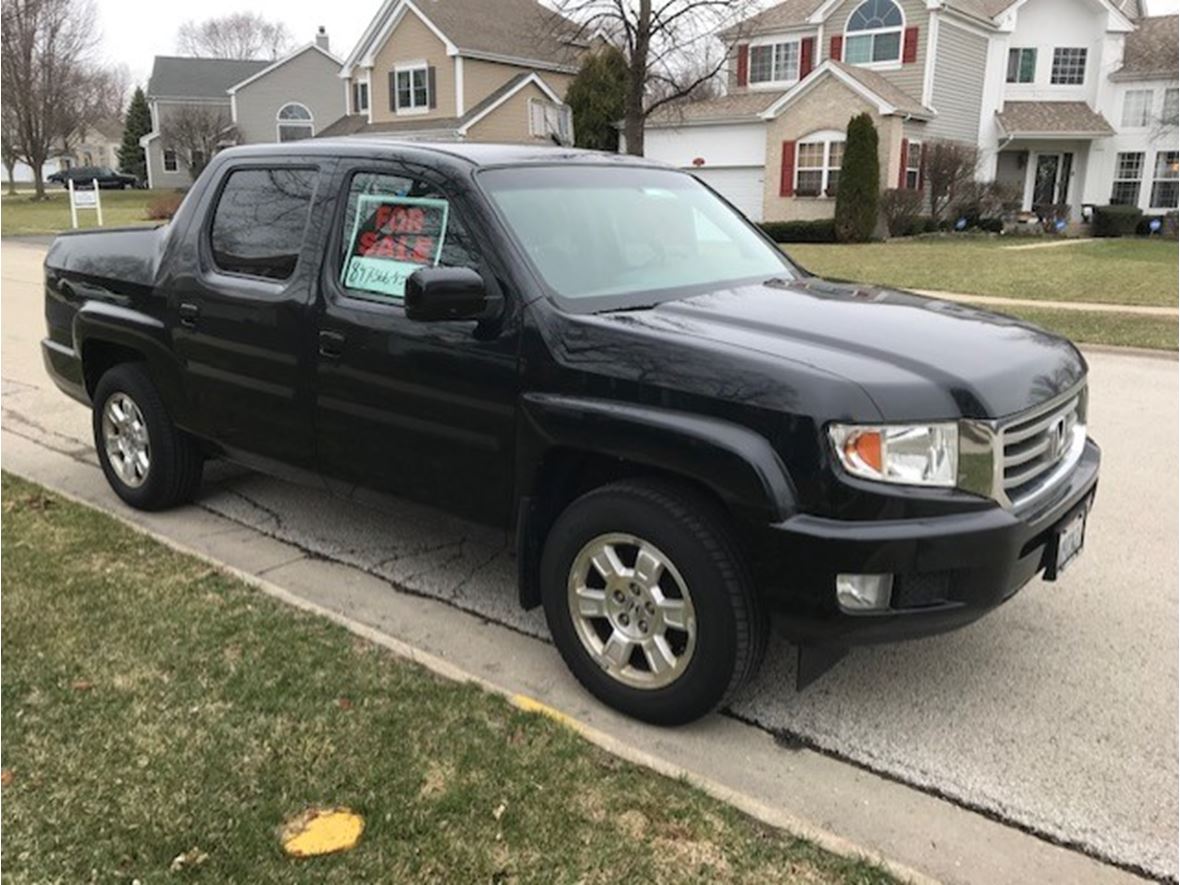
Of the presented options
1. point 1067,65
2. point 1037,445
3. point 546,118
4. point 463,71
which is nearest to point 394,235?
point 1037,445

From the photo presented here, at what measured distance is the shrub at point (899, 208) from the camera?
28.2 m

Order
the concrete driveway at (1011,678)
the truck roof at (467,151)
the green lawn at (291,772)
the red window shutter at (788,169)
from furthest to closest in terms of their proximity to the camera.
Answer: the red window shutter at (788,169), the truck roof at (467,151), the concrete driveway at (1011,678), the green lawn at (291,772)

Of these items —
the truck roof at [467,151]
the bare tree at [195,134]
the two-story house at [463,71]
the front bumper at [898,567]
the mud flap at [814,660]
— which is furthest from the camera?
the bare tree at [195,134]

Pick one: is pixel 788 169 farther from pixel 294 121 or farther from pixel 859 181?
pixel 294 121

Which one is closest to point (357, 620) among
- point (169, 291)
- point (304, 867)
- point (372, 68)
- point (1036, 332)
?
point (304, 867)

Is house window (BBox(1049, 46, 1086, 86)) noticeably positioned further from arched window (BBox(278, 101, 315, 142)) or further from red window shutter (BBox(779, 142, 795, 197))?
arched window (BBox(278, 101, 315, 142))

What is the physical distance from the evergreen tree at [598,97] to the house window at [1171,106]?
17.4 metres

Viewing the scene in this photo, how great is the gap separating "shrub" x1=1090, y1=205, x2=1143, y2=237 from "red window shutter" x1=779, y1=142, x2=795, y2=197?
33.7 feet

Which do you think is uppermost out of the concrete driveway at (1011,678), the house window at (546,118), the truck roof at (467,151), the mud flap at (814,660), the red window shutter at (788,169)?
the house window at (546,118)

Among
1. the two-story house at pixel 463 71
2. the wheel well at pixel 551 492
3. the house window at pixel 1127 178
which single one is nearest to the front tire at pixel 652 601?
the wheel well at pixel 551 492

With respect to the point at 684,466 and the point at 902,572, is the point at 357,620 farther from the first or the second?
the point at 902,572

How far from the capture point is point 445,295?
3.49 metres

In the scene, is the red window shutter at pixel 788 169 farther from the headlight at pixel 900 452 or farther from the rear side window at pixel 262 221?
the headlight at pixel 900 452

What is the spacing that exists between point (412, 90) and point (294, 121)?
1942 cm
